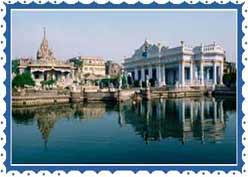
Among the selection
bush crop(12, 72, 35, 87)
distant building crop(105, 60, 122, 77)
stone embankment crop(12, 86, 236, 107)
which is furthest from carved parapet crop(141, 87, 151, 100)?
distant building crop(105, 60, 122, 77)

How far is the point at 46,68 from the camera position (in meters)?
18.0

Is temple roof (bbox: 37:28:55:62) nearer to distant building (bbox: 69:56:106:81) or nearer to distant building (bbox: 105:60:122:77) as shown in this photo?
distant building (bbox: 69:56:106:81)

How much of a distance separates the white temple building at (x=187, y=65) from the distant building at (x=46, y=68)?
440 centimetres

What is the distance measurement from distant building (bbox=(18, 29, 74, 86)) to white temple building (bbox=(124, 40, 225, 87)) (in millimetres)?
4402

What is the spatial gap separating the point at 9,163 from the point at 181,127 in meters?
3.34

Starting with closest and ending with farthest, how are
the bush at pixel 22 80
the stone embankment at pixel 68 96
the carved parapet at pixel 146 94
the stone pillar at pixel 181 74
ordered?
the stone embankment at pixel 68 96 < the carved parapet at pixel 146 94 < the bush at pixel 22 80 < the stone pillar at pixel 181 74

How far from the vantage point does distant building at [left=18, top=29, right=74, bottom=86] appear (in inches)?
693

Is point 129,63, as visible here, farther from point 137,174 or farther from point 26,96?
point 137,174

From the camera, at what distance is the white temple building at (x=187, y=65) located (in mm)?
15195

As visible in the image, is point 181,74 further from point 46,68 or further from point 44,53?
point 44,53

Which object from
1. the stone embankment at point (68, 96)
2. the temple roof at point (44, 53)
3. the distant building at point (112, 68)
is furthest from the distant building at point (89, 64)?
the stone embankment at point (68, 96)

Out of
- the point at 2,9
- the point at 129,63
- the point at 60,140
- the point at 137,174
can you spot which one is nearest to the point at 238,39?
the point at 137,174

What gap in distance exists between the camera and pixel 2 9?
7.84 feet

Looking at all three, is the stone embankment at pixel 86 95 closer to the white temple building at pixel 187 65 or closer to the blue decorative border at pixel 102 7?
the white temple building at pixel 187 65
